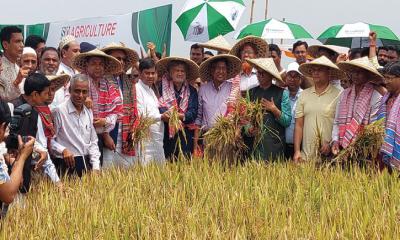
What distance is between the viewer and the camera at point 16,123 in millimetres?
3594

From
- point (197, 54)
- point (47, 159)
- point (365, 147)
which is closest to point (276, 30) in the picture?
point (197, 54)

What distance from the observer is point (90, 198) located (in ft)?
13.1

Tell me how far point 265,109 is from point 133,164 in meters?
1.15

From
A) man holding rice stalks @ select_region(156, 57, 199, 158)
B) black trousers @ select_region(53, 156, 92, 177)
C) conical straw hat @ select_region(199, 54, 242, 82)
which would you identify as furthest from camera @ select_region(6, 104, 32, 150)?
conical straw hat @ select_region(199, 54, 242, 82)

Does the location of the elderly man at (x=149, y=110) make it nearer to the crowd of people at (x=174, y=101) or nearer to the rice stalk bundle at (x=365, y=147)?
the crowd of people at (x=174, y=101)

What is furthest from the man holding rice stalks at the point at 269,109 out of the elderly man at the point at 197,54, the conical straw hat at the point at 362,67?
the elderly man at the point at 197,54

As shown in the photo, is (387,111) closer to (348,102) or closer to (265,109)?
(348,102)

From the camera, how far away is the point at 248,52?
5695 mm

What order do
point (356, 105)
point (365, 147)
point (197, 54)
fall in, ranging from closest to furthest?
point (365, 147)
point (356, 105)
point (197, 54)

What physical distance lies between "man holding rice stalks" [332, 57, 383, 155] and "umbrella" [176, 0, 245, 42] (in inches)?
126

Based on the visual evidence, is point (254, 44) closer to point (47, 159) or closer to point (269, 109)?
point (269, 109)

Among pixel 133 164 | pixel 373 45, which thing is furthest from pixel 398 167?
pixel 133 164

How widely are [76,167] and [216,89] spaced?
1434 millimetres

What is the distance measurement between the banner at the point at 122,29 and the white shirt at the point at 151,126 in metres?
3.65
